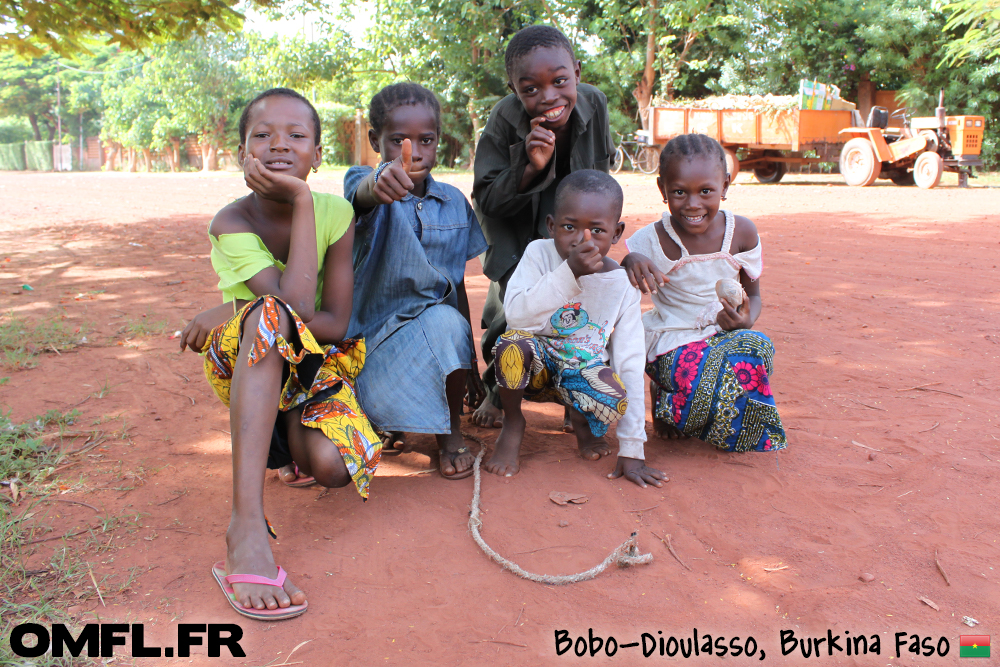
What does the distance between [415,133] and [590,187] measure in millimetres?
656

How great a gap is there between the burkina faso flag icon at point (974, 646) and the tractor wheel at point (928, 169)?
11991mm

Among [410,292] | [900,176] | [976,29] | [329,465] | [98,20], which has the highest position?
[976,29]

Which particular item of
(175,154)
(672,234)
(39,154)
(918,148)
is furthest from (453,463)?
(39,154)

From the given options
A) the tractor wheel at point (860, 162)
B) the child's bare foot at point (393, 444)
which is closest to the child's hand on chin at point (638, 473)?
the child's bare foot at point (393, 444)

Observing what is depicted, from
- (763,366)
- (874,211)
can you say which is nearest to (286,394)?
(763,366)

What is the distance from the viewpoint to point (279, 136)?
2174 millimetres

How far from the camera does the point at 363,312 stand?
2625 mm

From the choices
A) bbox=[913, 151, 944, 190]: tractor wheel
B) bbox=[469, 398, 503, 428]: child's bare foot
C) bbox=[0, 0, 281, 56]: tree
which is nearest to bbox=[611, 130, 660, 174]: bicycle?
bbox=[913, 151, 944, 190]: tractor wheel

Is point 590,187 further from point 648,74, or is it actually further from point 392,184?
point 648,74

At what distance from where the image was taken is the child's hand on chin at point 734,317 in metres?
2.59

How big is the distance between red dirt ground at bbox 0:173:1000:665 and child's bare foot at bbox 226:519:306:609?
52 millimetres

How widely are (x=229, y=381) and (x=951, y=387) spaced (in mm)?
3010

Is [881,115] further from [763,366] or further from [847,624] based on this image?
[847,624]

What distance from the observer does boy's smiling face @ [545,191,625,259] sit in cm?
238
